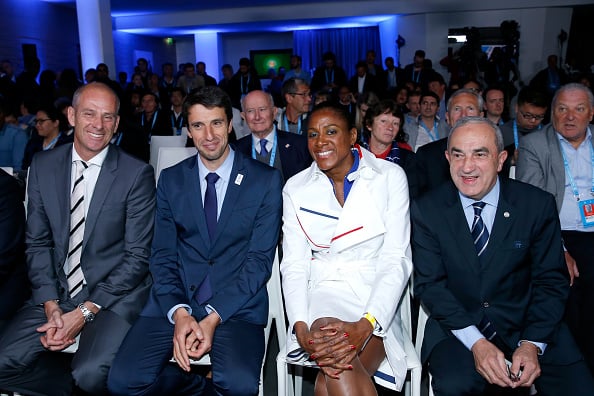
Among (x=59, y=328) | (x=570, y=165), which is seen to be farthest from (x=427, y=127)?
(x=59, y=328)

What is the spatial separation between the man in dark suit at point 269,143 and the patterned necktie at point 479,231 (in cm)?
201

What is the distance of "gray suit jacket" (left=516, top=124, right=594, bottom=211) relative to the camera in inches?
115

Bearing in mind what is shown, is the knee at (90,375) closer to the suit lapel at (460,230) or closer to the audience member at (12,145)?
the suit lapel at (460,230)

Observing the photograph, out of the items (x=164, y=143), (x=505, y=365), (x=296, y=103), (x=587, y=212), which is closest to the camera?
(x=505, y=365)

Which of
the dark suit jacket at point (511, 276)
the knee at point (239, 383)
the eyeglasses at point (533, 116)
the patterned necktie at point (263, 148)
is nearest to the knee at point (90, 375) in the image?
the knee at point (239, 383)

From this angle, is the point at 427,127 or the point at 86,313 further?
the point at 427,127

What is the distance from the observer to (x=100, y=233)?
2467 mm

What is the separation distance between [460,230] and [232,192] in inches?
42.0

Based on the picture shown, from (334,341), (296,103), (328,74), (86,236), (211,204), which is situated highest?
(328,74)

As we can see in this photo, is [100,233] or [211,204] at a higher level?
[211,204]

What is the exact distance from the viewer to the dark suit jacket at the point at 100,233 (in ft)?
8.05

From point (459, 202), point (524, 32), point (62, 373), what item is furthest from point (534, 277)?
point (524, 32)

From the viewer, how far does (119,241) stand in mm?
2533

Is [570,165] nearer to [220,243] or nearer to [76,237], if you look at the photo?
[220,243]
